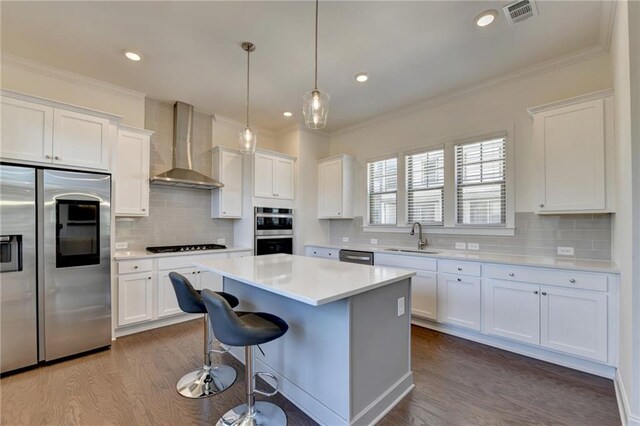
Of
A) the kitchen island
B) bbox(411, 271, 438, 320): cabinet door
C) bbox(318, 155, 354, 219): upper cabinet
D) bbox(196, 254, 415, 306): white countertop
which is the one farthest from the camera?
bbox(318, 155, 354, 219): upper cabinet

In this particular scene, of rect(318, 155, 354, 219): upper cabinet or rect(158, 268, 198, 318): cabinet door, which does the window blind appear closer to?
rect(318, 155, 354, 219): upper cabinet

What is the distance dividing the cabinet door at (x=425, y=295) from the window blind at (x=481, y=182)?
94 cm

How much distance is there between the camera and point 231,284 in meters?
2.93

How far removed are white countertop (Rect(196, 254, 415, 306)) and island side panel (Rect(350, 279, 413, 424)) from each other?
113 mm

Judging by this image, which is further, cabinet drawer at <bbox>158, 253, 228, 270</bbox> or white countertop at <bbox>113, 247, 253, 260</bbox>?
cabinet drawer at <bbox>158, 253, 228, 270</bbox>

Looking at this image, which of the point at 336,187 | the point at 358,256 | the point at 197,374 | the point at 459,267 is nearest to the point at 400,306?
the point at 459,267

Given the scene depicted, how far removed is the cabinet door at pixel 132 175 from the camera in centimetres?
354

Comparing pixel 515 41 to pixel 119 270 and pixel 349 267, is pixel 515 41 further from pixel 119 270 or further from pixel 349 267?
pixel 119 270

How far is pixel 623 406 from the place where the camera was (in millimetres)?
1962

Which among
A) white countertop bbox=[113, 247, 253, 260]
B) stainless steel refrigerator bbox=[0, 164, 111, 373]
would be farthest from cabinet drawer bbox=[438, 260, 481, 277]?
stainless steel refrigerator bbox=[0, 164, 111, 373]

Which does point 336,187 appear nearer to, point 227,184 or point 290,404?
point 227,184

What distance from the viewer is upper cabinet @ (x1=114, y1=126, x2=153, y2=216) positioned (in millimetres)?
3533

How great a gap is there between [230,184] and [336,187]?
5.89 feet

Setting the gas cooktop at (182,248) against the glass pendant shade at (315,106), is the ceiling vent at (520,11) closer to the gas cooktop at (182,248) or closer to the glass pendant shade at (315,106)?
the glass pendant shade at (315,106)
